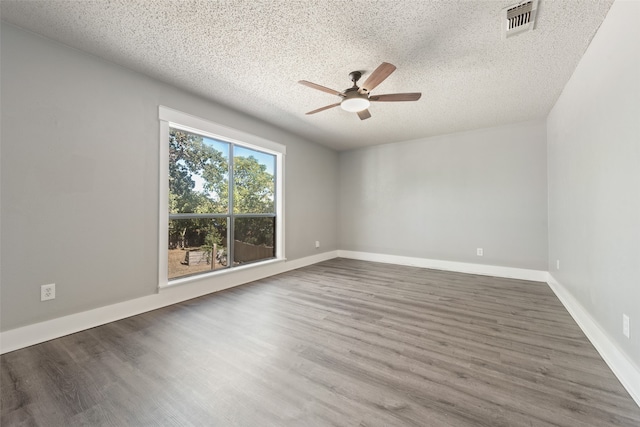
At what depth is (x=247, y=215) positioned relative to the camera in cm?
398

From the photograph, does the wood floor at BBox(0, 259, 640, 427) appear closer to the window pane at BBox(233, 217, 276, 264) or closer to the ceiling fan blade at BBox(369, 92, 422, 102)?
the window pane at BBox(233, 217, 276, 264)

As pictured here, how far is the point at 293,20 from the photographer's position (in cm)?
192

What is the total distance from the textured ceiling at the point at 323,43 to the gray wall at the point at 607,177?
0.97 ft

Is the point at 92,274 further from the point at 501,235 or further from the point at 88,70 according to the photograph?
the point at 501,235

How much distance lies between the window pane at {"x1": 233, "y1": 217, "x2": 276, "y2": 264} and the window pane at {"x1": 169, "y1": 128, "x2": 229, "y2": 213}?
458 millimetres

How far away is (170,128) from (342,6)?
2.41 metres

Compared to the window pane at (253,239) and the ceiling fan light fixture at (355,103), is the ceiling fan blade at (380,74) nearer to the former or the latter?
the ceiling fan light fixture at (355,103)

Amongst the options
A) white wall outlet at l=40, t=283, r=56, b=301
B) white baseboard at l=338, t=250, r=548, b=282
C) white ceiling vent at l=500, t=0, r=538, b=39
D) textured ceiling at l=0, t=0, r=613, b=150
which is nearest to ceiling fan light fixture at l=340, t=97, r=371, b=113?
textured ceiling at l=0, t=0, r=613, b=150

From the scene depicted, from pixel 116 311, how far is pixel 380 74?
3363 millimetres

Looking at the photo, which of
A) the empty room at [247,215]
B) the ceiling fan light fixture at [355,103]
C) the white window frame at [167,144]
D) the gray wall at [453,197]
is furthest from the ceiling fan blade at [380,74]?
the gray wall at [453,197]

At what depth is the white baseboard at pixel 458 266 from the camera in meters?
3.98

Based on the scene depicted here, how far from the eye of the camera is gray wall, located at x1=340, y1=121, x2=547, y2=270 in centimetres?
401

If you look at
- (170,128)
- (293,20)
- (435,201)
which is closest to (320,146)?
(435,201)

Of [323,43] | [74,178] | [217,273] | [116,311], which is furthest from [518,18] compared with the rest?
[116,311]
